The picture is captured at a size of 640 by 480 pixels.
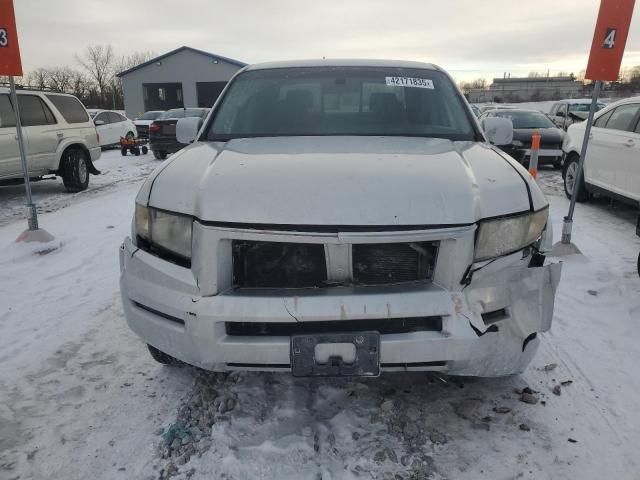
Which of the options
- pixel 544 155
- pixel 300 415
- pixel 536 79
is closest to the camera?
pixel 300 415

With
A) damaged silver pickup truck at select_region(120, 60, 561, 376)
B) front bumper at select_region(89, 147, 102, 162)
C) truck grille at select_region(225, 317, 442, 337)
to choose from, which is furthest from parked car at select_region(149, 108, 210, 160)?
truck grille at select_region(225, 317, 442, 337)

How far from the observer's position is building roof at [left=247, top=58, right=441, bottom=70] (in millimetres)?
3492

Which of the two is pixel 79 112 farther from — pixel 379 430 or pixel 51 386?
pixel 379 430

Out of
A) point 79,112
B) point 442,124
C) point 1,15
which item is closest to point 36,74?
point 79,112

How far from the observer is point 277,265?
2098mm

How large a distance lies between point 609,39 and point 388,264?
13.5ft

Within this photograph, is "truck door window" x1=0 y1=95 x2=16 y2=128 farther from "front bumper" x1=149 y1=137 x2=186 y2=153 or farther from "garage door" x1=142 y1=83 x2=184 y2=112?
"garage door" x1=142 y1=83 x2=184 y2=112

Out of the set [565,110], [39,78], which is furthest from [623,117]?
[39,78]

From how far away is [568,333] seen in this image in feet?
10.7

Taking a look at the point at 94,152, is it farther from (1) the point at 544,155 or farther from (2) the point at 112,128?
(1) the point at 544,155

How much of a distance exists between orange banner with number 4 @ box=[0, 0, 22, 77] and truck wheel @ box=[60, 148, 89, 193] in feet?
12.8

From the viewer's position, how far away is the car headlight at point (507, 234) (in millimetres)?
1982

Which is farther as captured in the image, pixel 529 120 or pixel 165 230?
pixel 529 120

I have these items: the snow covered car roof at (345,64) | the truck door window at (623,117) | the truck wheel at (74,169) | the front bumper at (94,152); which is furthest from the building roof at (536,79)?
the snow covered car roof at (345,64)
